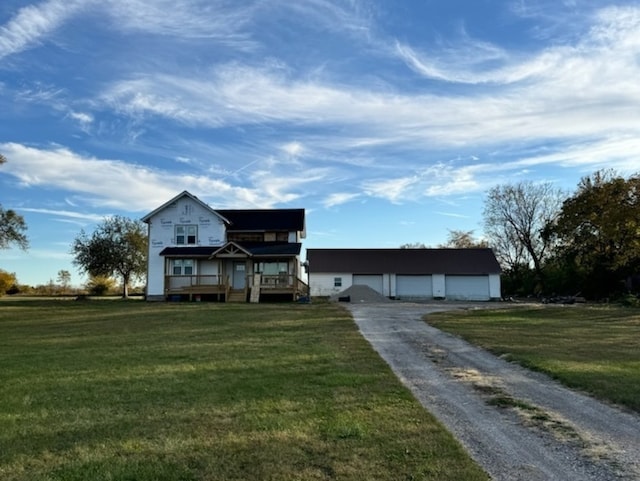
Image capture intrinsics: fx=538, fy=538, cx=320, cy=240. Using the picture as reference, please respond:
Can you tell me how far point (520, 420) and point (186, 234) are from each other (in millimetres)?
33127

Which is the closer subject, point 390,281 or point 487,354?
point 487,354

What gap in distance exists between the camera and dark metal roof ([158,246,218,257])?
3578 centimetres

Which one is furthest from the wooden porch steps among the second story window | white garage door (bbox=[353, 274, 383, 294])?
white garage door (bbox=[353, 274, 383, 294])

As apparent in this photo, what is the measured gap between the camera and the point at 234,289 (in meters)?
36.3

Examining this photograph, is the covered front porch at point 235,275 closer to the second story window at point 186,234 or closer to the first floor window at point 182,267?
the first floor window at point 182,267

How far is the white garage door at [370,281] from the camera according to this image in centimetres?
4647

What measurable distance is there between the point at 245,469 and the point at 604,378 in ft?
24.7

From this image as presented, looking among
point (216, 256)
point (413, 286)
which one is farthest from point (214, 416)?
point (413, 286)

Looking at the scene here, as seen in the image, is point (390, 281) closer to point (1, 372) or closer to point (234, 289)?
point (234, 289)

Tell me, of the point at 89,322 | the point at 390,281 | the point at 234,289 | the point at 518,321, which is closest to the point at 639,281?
the point at 390,281

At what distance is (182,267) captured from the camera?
36.9 metres

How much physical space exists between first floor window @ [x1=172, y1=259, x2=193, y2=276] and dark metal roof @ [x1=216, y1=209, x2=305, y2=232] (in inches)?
161

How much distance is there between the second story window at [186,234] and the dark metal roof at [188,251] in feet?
2.09

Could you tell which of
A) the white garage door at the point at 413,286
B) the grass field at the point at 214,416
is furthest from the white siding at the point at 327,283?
the grass field at the point at 214,416
